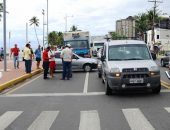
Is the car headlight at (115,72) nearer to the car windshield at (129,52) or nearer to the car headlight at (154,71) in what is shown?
the car headlight at (154,71)

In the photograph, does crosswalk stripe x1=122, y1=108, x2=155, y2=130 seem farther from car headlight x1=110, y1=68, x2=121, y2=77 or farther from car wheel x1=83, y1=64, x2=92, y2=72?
car wheel x1=83, y1=64, x2=92, y2=72

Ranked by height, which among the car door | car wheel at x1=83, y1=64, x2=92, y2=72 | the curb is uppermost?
the car door

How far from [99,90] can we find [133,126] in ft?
23.5

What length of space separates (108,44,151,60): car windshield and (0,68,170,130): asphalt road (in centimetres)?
126

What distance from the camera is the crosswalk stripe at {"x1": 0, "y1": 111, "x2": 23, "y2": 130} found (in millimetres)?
9492

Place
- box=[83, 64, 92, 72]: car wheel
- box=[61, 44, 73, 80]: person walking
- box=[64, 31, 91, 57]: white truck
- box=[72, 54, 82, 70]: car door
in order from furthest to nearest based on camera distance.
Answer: box=[64, 31, 91, 57]: white truck → box=[83, 64, 92, 72]: car wheel → box=[72, 54, 82, 70]: car door → box=[61, 44, 73, 80]: person walking

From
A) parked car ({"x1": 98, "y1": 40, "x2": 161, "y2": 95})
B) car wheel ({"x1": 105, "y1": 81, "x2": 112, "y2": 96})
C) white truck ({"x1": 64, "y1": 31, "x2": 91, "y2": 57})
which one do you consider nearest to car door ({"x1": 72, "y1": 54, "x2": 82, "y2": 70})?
white truck ({"x1": 64, "y1": 31, "x2": 91, "y2": 57})

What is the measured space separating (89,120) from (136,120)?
1.07 metres

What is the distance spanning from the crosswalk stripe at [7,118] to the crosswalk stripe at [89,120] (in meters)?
1.63

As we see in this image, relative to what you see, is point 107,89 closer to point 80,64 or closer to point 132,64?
point 132,64

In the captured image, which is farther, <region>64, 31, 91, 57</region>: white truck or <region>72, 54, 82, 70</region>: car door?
<region>64, 31, 91, 57</region>: white truck

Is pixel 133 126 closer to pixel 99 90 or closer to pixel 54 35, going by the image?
pixel 99 90

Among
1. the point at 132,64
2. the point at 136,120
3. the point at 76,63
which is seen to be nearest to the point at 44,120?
the point at 136,120

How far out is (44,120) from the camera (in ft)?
32.8
